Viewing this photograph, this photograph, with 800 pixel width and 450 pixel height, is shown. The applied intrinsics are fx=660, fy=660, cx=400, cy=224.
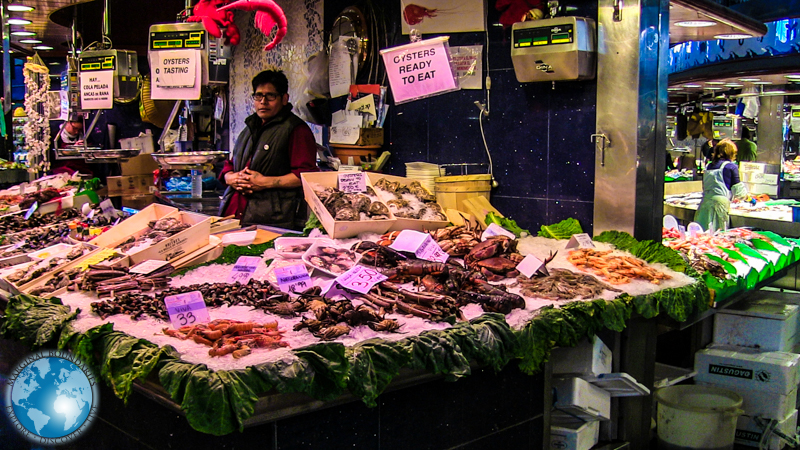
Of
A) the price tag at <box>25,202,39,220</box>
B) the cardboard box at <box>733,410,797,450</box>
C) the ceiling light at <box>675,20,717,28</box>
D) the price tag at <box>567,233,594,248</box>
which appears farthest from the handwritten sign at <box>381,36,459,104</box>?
the price tag at <box>25,202,39,220</box>

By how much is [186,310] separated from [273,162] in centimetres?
282

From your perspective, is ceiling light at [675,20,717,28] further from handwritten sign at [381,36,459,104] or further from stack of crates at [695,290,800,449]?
handwritten sign at [381,36,459,104]

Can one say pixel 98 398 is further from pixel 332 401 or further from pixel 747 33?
pixel 747 33

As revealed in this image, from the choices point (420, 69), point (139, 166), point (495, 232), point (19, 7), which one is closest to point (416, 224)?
point (495, 232)

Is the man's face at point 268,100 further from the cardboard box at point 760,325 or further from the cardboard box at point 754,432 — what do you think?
the cardboard box at point 754,432

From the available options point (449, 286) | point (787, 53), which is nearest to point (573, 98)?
point (449, 286)

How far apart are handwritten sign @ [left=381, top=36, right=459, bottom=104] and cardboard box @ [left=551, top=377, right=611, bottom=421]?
1803mm

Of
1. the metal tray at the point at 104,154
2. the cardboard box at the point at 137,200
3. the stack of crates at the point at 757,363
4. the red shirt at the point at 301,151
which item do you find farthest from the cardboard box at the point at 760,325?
the cardboard box at the point at 137,200

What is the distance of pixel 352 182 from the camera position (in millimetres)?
4383

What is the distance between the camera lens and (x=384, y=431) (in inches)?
93.6

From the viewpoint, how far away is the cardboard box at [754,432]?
4.12m

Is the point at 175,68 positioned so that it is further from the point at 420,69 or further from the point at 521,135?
the point at 521,135

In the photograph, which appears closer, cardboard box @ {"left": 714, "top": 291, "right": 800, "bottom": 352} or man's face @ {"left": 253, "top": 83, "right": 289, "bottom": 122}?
cardboard box @ {"left": 714, "top": 291, "right": 800, "bottom": 352}

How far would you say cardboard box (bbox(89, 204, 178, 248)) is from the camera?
389cm
